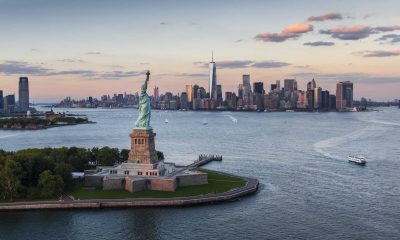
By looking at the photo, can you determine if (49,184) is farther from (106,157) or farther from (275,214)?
(275,214)

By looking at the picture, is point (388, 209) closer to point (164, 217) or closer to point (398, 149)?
point (164, 217)

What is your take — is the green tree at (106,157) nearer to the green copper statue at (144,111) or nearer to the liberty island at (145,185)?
the liberty island at (145,185)

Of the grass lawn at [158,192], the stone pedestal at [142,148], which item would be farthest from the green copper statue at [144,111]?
the grass lawn at [158,192]

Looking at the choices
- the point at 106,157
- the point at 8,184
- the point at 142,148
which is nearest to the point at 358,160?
the point at 142,148

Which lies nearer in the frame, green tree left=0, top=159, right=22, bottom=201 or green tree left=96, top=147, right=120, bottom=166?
green tree left=0, top=159, right=22, bottom=201

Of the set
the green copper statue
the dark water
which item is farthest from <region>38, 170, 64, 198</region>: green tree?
the green copper statue

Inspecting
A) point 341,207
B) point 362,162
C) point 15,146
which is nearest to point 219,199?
point 341,207

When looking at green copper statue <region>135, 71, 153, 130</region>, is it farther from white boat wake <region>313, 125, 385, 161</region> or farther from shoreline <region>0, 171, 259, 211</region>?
white boat wake <region>313, 125, 385, 161</region>
